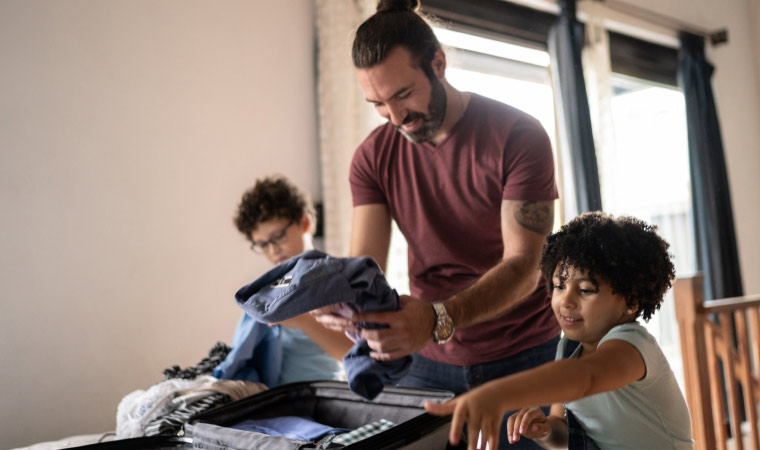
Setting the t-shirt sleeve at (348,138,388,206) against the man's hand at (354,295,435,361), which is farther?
the t-shirt sleeve at (348,138,388,206)

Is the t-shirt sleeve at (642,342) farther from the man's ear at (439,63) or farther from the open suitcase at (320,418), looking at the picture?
the man's ear at (439,63)

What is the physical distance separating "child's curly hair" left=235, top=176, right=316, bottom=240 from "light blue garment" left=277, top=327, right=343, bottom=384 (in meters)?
0.45

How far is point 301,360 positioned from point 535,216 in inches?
31.4

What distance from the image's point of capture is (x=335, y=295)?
92 centimetres

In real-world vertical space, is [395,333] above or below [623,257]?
below

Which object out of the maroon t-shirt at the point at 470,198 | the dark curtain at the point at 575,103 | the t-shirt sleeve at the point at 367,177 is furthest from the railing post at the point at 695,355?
the t-shirt sleeve at the point at 367,177

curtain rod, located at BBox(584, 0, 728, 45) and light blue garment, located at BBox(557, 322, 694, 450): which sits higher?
curtain rod, located at BBox(584, 0, 728, 45)

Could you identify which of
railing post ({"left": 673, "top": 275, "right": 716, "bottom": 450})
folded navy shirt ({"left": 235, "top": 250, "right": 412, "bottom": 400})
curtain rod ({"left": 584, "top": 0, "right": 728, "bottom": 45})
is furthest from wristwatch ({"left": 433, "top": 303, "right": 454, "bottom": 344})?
curtain rod ({"left": 584, "top": 0, "right": 728, "bottom": 45})

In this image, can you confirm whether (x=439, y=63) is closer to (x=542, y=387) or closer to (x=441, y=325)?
(x=441, y=325)

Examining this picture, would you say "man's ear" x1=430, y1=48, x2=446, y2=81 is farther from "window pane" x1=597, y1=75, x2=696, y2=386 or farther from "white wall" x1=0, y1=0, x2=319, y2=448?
"window pane" x1=597, y1=75, x2=696, y2=386

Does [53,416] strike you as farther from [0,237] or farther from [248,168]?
[248,168]

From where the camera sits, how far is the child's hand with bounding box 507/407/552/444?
107cm

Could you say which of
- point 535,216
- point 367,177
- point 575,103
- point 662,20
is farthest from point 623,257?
point 662,20

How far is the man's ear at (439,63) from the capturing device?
1495 mm
